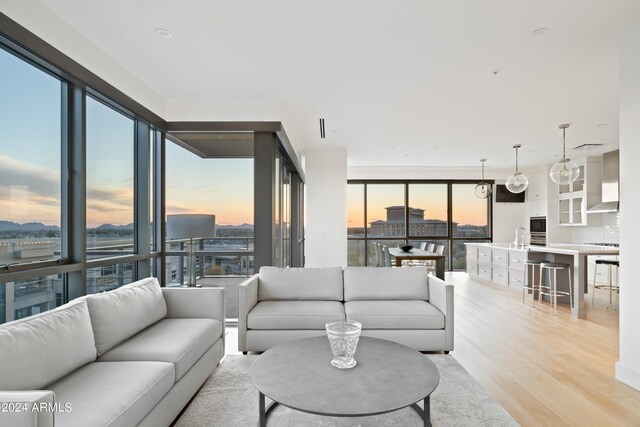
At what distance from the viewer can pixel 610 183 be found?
7109 millimetres

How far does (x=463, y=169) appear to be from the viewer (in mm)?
9289

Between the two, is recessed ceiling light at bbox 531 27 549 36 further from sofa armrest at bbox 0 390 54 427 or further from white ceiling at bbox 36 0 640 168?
sofa armrest at bbox 0 390 54 427

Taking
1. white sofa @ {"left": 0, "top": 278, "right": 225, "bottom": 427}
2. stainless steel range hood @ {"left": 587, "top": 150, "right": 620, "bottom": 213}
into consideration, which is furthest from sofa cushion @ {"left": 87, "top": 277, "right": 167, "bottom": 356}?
stainless steel range hood @ {"left": 587, "top": 150, "right": 620, "bottom": 213}

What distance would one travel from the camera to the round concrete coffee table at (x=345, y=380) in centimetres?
159

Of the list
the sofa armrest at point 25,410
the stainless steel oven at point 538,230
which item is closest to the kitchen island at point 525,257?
the stainless steel oven at point 538,230

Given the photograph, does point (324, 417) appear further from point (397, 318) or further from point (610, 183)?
point (610, 183)

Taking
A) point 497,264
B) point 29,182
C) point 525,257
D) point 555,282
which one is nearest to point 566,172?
point 555,282

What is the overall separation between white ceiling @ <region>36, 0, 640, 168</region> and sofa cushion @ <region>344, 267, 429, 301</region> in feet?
6.62

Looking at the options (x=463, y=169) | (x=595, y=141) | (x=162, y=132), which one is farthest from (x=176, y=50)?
(x=463, y=169)

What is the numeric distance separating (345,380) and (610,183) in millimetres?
7962

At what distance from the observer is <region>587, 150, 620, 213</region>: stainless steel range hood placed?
695 centimetres

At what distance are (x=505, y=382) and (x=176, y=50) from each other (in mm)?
3861

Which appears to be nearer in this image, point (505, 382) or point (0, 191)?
point (0, 191)

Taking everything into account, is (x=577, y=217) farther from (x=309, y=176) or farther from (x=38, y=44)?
(x=38, y=44)
